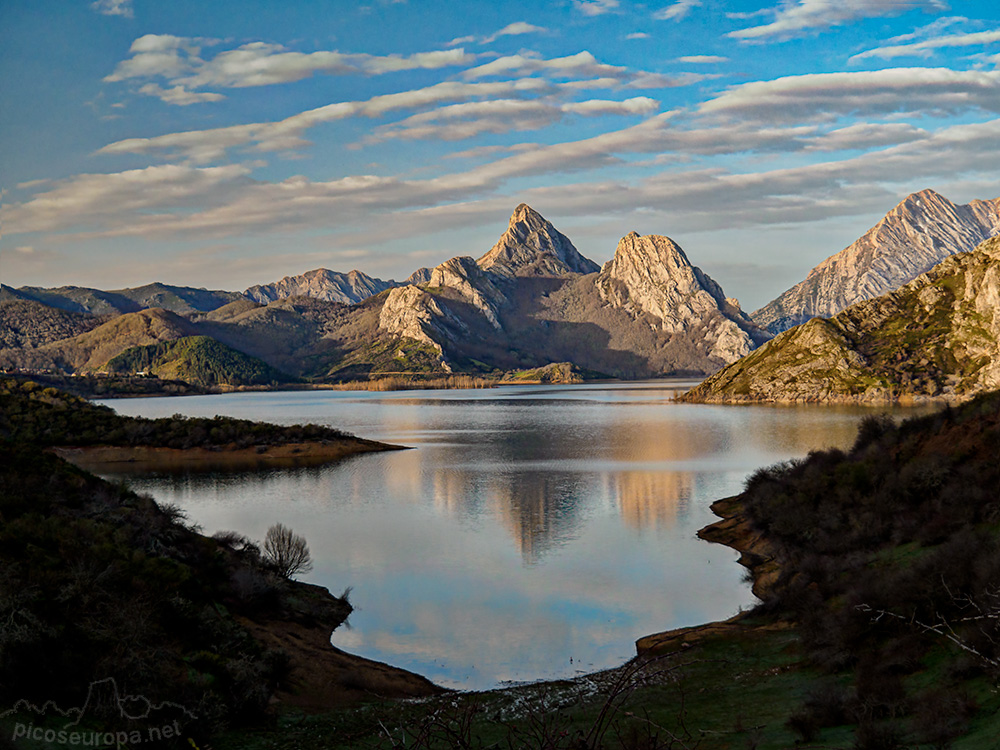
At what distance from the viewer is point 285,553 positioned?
43.1m

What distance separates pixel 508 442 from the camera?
4754 inches

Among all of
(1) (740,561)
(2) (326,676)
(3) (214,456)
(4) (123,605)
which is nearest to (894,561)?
(1) (740,561)

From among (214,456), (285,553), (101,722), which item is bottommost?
(214,456)

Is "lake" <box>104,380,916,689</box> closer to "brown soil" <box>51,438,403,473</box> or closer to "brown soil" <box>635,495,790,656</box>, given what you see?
"brown soil" <box>635,495,790,656</box>

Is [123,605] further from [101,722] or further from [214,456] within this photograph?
[214,456]

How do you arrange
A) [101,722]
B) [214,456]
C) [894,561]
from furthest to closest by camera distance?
[214,456], [894,561], [101,722]

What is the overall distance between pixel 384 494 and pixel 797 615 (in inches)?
2010

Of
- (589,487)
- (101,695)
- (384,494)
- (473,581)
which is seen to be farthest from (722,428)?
(101,695)

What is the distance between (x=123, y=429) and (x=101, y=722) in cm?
10873

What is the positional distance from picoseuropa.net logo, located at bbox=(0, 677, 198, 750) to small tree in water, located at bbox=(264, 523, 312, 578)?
25.3 metres

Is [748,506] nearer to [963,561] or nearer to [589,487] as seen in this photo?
[589,487]

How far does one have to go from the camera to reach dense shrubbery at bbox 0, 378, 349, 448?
10712cm

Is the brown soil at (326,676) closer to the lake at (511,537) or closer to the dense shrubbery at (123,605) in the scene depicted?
the dense shrubbery at (123,605)

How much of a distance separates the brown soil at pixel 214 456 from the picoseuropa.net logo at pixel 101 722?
8665cm
